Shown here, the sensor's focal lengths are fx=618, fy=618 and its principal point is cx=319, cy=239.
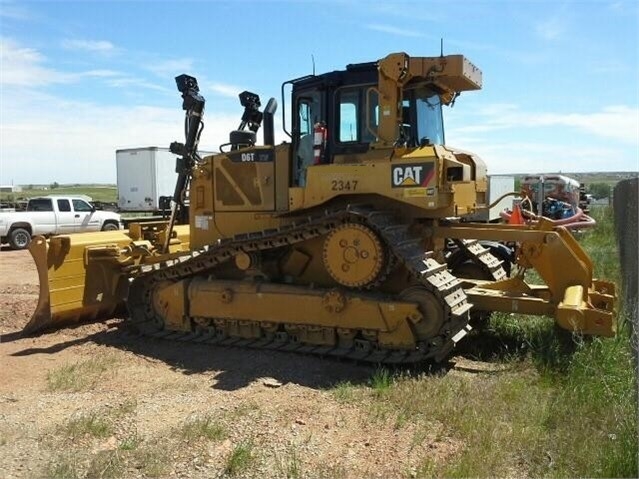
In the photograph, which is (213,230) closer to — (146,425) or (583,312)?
(146,425)

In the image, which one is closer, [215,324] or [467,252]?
[215,324]

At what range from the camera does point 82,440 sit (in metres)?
5.10

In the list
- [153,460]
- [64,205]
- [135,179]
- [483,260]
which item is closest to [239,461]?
[153,460]

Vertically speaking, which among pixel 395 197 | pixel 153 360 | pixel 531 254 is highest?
pixel 395 197

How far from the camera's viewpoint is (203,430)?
516 centimetres

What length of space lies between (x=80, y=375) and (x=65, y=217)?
16812mm

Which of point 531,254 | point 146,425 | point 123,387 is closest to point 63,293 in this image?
point 123,387

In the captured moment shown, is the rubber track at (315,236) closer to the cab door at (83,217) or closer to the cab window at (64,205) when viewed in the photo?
the cab door at (83,217)

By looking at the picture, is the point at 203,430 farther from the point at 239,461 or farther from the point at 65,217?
the point at 65,217

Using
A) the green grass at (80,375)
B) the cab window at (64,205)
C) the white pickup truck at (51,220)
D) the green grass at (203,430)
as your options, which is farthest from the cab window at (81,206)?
the green grass at (203,430)

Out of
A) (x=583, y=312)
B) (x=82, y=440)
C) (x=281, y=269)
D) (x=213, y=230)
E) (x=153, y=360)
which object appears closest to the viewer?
(x=82, y=440)

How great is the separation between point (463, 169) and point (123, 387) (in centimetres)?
458

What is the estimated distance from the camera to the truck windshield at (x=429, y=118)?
7.79 meters

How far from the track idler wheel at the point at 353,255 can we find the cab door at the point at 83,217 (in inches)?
679
